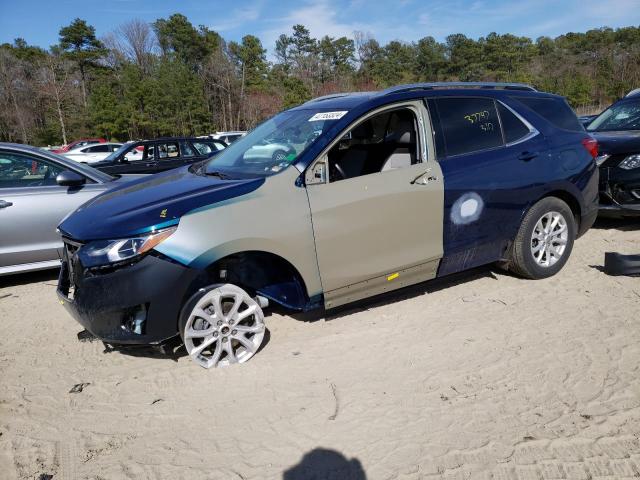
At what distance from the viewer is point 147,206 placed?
3.38 metres

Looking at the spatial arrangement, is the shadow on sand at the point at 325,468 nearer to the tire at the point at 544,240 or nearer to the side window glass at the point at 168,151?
the tire at the point at 544,240

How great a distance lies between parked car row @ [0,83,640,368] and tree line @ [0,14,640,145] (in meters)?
44.3

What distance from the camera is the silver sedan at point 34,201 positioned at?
530 centimetres

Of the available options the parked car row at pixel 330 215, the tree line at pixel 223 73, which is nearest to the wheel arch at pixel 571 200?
the parked car row at pixel 330 215

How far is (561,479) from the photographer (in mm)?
2385

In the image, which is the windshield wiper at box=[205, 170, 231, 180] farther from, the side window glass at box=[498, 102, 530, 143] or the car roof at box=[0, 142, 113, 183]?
the side window glass at box=[498, 102, 530, 143]

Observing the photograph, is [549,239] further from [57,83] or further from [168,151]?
[57,83]

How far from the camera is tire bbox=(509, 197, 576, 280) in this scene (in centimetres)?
467

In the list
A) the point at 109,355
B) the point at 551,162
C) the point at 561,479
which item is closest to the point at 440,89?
the point at 551,162

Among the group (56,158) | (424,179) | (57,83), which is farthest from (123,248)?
(57,83)

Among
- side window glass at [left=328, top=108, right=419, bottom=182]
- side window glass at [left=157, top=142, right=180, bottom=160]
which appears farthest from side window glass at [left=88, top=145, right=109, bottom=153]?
side window glass at [left=328, top=108, right=419, bottom=182]

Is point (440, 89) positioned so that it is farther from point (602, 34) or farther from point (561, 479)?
point (602, 34)

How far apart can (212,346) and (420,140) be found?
7.62ft

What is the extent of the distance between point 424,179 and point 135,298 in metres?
2.33
